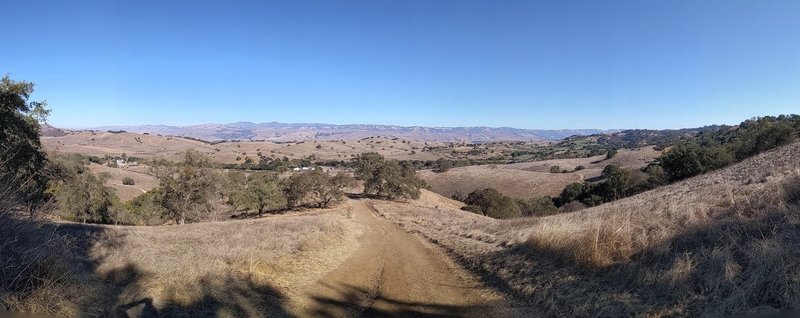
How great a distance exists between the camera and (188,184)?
37656mm

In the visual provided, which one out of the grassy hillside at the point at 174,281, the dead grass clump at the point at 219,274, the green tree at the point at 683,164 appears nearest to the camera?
the grassy hillside at the point at 174,281

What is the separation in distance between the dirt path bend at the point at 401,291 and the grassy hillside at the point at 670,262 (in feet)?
2.72

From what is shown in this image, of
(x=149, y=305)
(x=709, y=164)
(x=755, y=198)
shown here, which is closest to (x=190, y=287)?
(x=149, y=305)

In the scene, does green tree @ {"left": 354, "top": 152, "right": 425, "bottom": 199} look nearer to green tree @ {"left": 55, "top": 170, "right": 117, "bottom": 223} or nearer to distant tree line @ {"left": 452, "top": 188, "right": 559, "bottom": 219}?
distant tree line @ {"left": 452, "top": 188, "right": 559, "bottom": 219}

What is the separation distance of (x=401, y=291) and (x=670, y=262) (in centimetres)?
585

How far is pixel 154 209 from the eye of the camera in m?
41.3

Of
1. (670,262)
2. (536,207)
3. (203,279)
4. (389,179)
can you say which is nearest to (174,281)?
(203,279)

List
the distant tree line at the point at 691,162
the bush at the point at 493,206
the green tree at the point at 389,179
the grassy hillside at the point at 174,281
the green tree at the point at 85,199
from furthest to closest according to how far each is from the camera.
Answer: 1. the green tree at the point at 389,179
2. the bush at the point at 493,206
3. the distant tree line at the point at 691,162
4. the green tree at the point at 85,199
5. the grassy hillside at the point at 174,281

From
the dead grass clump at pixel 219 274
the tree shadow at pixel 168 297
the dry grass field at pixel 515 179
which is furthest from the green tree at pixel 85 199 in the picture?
the dry grass field at pixel 515 179

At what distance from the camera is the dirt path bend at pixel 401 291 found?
8.96m

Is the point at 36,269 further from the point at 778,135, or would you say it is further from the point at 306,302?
the point at 778,135

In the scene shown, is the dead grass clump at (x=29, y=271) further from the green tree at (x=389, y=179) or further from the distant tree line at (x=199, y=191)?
the green tree at (x=389, y=179)

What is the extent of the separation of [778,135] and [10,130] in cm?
6171

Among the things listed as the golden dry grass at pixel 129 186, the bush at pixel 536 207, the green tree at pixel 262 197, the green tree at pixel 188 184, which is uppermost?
the green tree at pixel 188 184
